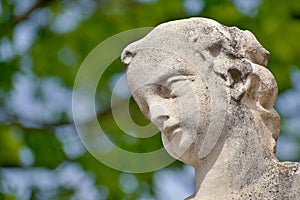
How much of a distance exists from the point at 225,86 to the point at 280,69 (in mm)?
1961

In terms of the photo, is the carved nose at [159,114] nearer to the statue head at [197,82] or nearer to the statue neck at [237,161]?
the statue head at [197,82]

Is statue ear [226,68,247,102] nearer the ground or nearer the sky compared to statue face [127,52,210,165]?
nearer the sky

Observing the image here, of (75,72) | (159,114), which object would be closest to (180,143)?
(159,114)

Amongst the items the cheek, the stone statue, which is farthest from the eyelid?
the cheek

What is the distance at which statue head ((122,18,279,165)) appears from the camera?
2115 millimetres

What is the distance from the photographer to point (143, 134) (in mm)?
2902

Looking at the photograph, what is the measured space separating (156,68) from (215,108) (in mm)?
147

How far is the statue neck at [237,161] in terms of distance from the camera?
2.08 m

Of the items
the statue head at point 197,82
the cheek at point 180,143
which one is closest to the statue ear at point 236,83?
the statue head at point 197,82

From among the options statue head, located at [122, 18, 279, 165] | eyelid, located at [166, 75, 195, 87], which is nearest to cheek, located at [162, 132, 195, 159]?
statue head, located at [122, 18, 279, 165]

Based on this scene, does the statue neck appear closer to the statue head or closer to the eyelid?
the statue head

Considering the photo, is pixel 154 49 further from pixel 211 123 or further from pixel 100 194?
pixel 100 194

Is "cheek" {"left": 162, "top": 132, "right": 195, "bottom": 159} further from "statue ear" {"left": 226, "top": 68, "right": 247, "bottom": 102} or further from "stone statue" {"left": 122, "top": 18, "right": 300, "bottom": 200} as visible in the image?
"statue ear" {"left": 226, "top": 68, "right": 247, "bottom": 102}

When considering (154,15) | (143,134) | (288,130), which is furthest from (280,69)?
(143,134)
